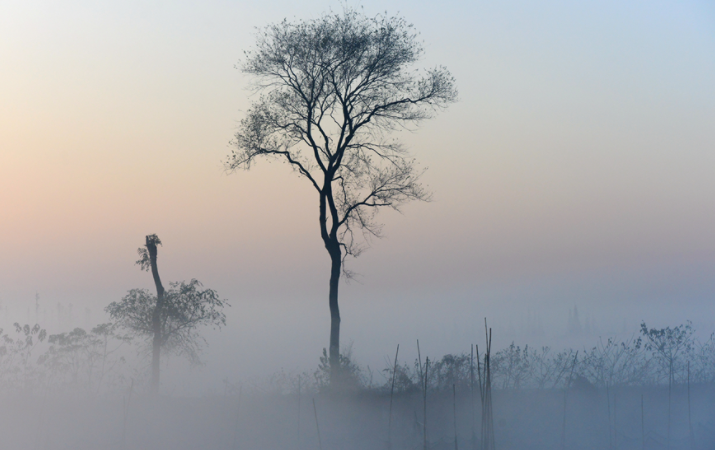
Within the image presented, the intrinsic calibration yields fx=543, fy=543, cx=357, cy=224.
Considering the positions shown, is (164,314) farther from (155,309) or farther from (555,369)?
(555,369)

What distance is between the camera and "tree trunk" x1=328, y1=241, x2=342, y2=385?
57.5 ft

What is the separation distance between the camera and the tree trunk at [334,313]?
1753 centimetres

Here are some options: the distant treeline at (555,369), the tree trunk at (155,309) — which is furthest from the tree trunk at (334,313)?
the tree trunk at (155,309)

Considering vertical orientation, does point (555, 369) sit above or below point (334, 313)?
below

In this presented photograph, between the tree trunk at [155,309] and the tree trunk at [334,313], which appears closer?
the tree trunk at [334,313]

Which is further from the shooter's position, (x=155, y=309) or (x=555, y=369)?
(x=155, y=309)

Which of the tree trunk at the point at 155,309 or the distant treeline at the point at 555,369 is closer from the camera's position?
the distant treeline at the point at 555,369

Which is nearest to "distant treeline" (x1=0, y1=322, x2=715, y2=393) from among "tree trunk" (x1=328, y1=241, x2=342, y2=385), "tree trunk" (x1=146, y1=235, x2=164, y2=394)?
"tree trunk" (x1=328, y1=241, x2=342, y2=385)

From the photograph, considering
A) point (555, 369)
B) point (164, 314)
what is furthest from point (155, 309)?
point (555, 369)

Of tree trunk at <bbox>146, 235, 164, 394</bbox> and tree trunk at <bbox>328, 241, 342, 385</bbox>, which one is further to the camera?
tree trunk at <bbox>146, 235, 164, 394</bbox>

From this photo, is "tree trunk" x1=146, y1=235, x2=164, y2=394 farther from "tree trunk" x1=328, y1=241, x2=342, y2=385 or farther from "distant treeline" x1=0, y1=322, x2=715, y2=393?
"tree trunk" x1=328, y1=241, x2=342, y2=385

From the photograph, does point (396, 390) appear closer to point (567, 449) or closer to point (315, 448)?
point (315, 448)

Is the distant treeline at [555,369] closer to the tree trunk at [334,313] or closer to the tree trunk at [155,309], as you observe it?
the tree trunk at [334,313]

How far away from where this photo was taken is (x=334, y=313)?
18438 mm
